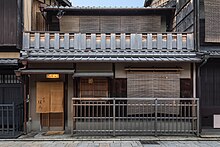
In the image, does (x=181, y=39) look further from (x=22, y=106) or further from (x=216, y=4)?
(x=22, y=106)

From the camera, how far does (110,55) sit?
1201cm

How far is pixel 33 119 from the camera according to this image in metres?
12.5

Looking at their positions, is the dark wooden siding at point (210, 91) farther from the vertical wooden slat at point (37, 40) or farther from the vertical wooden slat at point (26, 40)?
the vertical wooden slat at point (26, 40)

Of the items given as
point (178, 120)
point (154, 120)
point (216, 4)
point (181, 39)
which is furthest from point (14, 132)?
point (216, 4)

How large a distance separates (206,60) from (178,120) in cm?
317

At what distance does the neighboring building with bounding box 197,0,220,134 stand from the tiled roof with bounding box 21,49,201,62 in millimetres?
876

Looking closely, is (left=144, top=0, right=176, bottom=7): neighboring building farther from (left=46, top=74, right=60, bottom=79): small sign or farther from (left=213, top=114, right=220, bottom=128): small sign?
(left=46, top=74, right=60, bottom=79): small sign

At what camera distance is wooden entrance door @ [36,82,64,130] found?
12.4 meters

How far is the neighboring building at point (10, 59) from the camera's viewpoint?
11664 mm

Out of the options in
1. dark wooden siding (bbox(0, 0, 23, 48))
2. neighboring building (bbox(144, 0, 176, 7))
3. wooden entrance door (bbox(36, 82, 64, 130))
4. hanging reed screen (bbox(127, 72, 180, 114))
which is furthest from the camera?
neighboring building (bbox(144, 0, 176, 7))

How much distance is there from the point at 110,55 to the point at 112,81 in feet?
4.37

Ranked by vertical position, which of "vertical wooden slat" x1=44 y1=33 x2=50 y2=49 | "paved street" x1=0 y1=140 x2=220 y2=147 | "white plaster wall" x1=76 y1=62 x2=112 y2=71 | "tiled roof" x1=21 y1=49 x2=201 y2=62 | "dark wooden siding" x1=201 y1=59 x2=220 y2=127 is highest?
"vertical wooden slat" x1=44 y1=33 x2=50 y2=49

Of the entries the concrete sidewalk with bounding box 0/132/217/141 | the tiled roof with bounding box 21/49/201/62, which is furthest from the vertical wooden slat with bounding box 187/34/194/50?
the concrete sidewalk with bounding box 0/132/217/141

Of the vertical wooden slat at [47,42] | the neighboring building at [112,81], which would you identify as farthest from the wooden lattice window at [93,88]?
the vertical wooden slat at [47,42]
